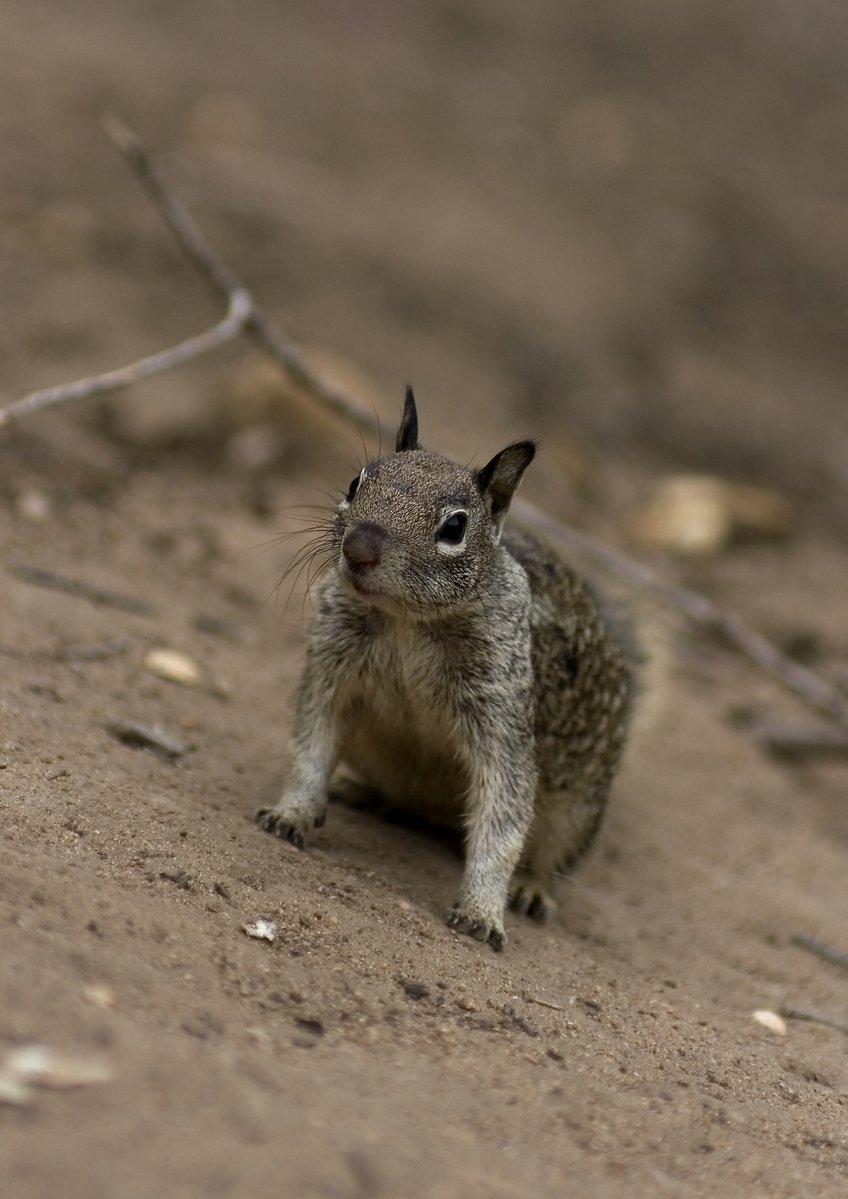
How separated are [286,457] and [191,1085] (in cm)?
597

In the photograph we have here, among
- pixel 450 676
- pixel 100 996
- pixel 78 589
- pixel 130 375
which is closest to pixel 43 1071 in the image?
pixel 100 996

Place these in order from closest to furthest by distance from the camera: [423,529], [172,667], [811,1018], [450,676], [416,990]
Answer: [416,990], [423,529], [450,676], [811,1018], [172,667]

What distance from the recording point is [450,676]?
4645mm

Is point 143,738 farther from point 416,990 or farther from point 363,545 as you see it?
point 416,990

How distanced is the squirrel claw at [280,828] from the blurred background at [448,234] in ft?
13.6

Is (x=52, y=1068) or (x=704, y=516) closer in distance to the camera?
(x=52, y=1068)

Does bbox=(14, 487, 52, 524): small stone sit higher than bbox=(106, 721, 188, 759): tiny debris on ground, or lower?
lower

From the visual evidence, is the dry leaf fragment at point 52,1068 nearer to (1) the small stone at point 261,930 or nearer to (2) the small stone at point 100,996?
(2) the small stone at point 100,996

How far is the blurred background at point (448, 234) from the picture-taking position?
9836mm

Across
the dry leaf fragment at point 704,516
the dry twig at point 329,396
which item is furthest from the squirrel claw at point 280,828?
the dry leaf fragment at point 704,516

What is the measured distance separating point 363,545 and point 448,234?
8.04 meters

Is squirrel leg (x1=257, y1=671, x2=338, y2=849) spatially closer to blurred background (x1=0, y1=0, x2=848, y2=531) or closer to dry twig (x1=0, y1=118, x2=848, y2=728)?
dry twig (x1=0, y1=118, x2=848, y2=728)

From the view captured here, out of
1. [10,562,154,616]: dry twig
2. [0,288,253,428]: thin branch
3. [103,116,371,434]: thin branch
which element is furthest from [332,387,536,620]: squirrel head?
[103,116,371,434]: thin branch

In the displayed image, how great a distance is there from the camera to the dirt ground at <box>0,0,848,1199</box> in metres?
3.13
